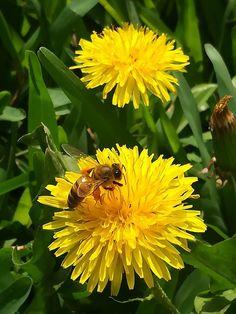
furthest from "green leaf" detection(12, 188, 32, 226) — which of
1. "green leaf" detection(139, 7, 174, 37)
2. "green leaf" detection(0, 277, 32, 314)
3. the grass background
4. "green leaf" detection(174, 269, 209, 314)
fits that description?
"green leaf" detection(139, 7, 174, 37)

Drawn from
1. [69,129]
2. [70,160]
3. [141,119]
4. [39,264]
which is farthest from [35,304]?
[141,119]

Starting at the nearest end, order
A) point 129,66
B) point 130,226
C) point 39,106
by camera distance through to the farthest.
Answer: point 130,226
point 129,66
point 39,106

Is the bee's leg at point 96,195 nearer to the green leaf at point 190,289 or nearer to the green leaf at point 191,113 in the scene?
the green leaf at point 190,289

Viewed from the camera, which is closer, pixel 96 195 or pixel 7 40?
pixel 96 195

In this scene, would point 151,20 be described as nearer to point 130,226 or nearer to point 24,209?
point 24,209

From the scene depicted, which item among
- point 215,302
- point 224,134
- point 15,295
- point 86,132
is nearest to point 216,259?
point 215,302

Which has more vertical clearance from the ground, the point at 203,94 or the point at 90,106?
the point at 90,106

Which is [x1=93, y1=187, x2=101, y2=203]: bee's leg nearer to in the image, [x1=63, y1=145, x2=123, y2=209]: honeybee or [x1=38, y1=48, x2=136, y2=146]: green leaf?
[x1=63, y1=145, x2=123, y2=209]: honeybee
